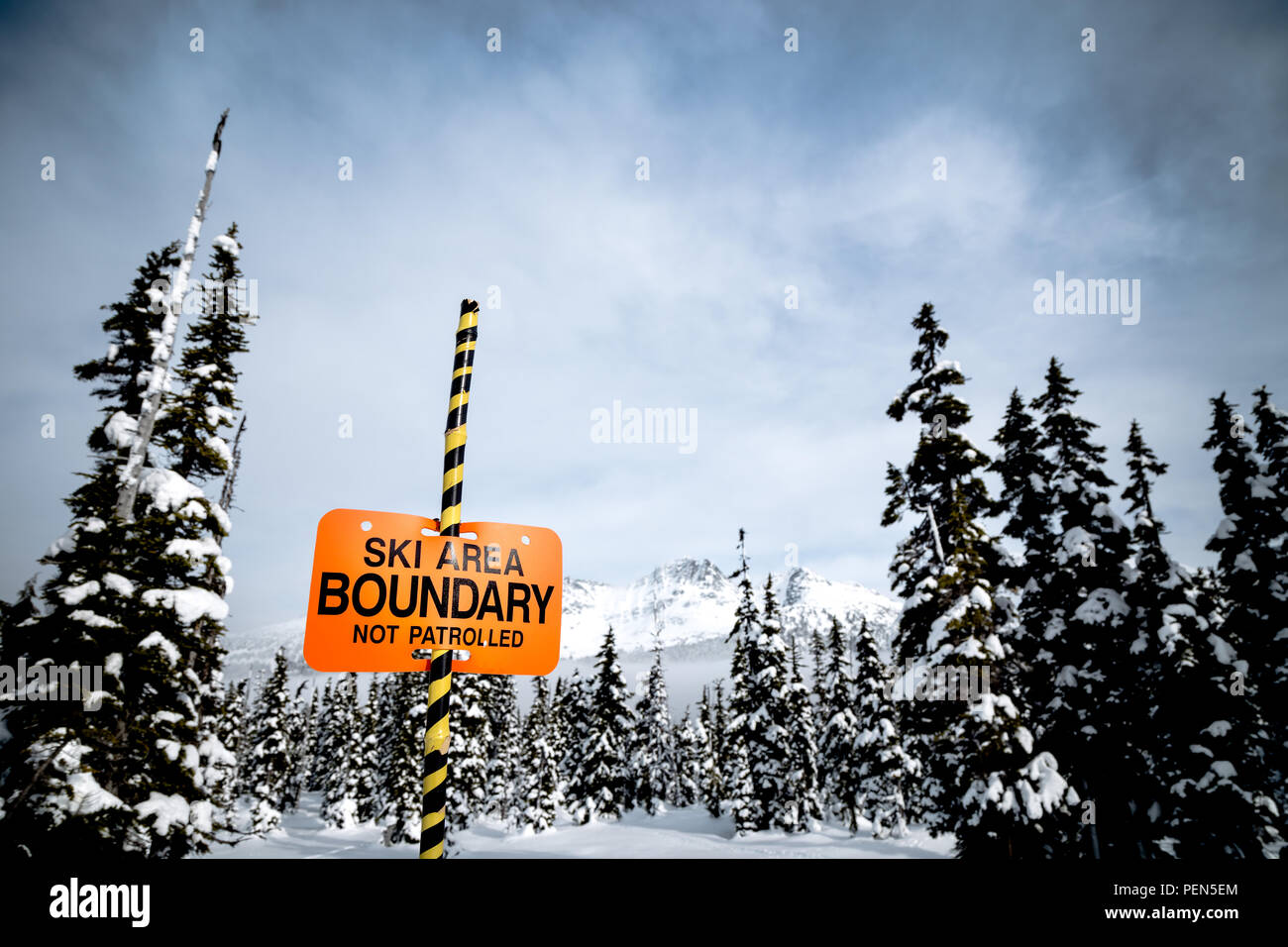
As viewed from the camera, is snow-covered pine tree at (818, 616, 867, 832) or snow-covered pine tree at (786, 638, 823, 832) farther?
snow-covered pine tree at (818, 616, 867, 832)

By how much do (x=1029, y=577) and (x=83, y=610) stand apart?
27.8 metres

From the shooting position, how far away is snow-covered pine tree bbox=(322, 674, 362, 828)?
52.8 m

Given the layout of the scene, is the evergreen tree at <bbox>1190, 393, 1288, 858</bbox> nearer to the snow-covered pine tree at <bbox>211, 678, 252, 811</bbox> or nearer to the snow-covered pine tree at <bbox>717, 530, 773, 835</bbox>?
the snow-covered pine tree at <bbox>717, 530, 773, 835</bbox>

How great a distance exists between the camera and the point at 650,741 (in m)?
65.4

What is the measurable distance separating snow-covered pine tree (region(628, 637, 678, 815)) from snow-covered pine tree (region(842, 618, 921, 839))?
81.7ft

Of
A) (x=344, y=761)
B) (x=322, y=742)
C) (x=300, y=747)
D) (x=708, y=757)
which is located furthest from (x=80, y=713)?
(x=300, y=747)

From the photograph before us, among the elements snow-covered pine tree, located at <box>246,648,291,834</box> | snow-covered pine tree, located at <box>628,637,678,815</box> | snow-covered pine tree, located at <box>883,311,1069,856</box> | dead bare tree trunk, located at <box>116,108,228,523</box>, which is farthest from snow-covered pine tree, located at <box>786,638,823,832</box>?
snow-covered pine tree, located at <box>246,648,291,834</box>

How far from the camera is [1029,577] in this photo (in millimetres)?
21484

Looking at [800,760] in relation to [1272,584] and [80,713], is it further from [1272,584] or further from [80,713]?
[80,713]

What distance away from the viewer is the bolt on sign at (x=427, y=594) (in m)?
4.06

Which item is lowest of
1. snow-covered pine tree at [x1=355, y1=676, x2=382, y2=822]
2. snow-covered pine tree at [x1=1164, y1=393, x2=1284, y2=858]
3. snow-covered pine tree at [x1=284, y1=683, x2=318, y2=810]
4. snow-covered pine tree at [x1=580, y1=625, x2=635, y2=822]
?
snow-covered pine tree at [x1=284, y1=683, x2=318, y2=810]

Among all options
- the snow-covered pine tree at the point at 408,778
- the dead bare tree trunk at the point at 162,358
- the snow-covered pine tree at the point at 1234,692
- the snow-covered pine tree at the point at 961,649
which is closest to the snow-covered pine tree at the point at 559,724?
the snow-covered pine tree at the point at 408,778
